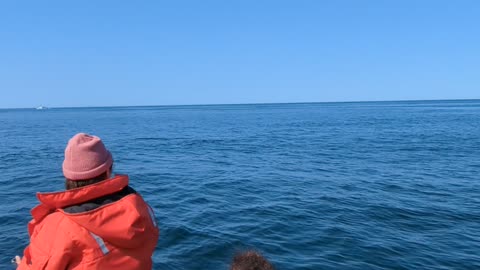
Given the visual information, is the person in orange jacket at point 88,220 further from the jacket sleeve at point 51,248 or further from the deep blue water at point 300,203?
the deep blue water at point 300,203

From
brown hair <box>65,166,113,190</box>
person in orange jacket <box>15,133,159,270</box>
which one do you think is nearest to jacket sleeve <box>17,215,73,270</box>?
person in orange jacket <box>15,133,159,270</box>

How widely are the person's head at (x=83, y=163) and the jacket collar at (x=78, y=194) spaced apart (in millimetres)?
143

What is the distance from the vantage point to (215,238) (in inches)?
411

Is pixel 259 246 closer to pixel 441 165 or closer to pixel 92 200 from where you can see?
pixel 92 200

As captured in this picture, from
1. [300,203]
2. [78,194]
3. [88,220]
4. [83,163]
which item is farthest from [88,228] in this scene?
[300,203]

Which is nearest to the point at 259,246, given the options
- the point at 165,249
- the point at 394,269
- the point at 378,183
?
the point at 165,249

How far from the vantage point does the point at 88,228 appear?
287cm

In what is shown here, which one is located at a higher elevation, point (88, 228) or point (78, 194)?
point (78, 194)

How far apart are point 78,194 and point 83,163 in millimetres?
253

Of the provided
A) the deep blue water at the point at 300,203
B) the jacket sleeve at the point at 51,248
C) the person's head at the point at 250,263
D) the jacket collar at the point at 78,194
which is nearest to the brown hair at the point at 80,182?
Result: the jacket collar at the point at 78,194

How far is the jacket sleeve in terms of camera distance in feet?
9.27

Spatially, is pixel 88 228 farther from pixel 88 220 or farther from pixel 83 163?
pixel 83 163

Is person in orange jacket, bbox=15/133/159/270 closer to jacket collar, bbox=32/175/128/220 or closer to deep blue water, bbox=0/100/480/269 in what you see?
jacket collar, bbox=32/175/128/220

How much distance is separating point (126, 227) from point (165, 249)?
7157 mm
